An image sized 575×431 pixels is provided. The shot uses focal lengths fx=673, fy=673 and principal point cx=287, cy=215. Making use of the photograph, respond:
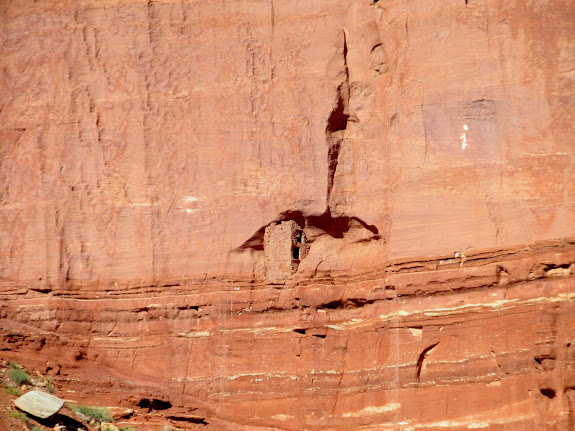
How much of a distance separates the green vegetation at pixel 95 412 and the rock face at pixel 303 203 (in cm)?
68

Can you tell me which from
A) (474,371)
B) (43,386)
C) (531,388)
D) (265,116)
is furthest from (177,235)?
(531,388)

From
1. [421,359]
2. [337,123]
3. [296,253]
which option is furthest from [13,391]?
[337,123]

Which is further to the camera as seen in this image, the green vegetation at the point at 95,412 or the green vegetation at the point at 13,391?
the green vegetation at the point at 95,412

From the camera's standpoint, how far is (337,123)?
34.5 feet

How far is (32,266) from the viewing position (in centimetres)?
1132

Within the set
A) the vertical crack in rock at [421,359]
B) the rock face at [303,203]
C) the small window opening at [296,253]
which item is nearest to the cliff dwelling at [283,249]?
the small window opening at [296,253]

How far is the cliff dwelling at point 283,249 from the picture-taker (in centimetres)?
1041

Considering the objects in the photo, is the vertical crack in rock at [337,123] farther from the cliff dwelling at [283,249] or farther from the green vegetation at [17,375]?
the green vegetation at [17,375]

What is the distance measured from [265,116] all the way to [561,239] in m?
4.75

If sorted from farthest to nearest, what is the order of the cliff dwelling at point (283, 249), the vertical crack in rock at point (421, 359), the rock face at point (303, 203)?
the cliff dwelling at point (283, 249)
the vertical crack in rock at point (421, 359)
the rock face at point (303, 203)

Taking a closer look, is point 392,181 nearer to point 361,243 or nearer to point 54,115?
point 361,243

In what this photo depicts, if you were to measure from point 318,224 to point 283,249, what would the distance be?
0.67m

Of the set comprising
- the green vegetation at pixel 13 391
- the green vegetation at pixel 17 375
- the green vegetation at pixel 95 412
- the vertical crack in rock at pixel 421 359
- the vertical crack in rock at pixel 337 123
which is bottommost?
the green vegetation at pixel 95 412

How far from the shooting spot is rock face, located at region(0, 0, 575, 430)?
9008mm
